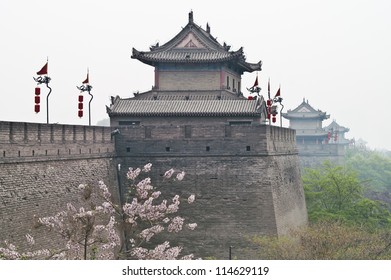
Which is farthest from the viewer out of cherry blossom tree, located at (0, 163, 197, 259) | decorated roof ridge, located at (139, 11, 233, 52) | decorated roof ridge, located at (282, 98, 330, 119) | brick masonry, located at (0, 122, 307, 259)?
decorated roof ridge, located at (282, 98, 330, 119)

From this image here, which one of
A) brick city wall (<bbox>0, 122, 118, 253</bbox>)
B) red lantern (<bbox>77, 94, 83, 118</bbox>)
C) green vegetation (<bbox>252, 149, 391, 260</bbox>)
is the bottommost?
green vegetation (<bbox>252, 149, 391, 260</bbox>)

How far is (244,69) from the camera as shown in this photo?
25062 millimetres

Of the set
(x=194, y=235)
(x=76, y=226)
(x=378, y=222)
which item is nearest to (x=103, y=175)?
(x=194, y=235)

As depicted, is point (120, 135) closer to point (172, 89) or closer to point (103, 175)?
point (103, 175)

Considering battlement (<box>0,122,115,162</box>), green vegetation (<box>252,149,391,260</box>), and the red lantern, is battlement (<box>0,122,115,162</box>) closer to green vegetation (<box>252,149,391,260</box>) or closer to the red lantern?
the red lantern

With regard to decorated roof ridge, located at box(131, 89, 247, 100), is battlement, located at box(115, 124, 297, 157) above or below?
below

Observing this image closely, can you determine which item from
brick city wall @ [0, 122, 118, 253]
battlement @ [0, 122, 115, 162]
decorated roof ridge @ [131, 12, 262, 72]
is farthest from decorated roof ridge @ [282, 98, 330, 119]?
brick city wall @ [0, 122, 118, 253]

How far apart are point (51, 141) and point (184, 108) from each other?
6901 millimetres

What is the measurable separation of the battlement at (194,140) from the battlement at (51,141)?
2.28 ft

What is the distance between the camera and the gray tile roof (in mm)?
20641

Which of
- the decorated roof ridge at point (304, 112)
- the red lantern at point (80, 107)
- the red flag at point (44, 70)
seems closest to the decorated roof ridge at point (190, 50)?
the red lantern at point (80, 107)

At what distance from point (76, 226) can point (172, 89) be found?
38.3 ft

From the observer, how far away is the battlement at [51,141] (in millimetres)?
13219

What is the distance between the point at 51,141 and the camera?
592 inches
